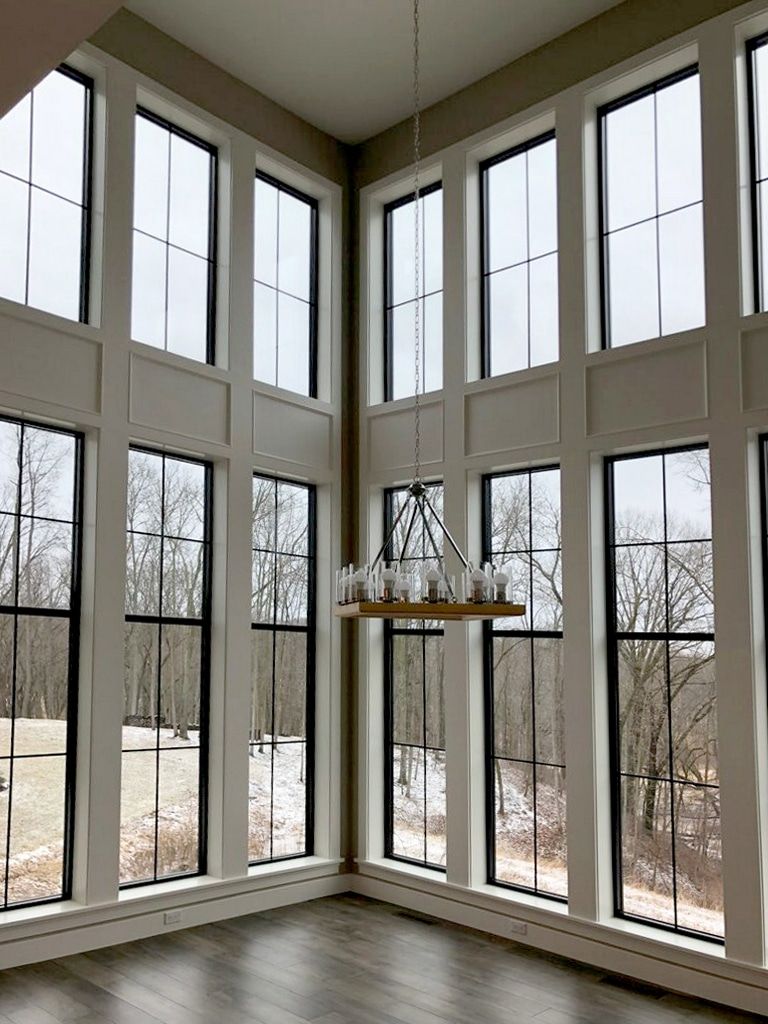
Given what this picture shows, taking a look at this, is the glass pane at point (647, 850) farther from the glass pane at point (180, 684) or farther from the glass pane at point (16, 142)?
the glass pane at point (16, 142)

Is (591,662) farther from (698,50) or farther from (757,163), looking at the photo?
(698,50)

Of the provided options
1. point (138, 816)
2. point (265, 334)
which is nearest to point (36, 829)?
point (138, 816)

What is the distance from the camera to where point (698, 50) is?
5.71 metres

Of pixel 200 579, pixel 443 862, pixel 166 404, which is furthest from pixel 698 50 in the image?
pixel 443 862

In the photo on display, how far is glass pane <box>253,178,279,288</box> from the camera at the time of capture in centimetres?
725

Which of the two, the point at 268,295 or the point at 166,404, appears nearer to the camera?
the point at 166,404

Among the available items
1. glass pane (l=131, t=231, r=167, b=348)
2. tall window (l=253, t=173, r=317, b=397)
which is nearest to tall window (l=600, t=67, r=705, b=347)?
tall window (l=253, t=173, r=317, b=397)

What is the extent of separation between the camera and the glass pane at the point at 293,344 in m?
7.40

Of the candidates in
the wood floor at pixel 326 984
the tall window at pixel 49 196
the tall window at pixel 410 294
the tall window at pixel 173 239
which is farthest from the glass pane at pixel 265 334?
the wood floor at pixel 326 984

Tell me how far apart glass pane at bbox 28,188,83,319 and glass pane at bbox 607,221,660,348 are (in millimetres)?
3506

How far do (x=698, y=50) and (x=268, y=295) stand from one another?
3.43 m

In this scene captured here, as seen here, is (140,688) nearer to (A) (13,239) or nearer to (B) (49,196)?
(A) (13,239)

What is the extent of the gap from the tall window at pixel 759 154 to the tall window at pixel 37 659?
4.35 meters

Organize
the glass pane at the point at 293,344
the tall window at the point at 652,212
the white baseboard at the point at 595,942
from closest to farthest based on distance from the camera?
the white baseboard at the point at 595,942 < the tall window at the point at 652,212 < the glass pane at the point at 293,344
